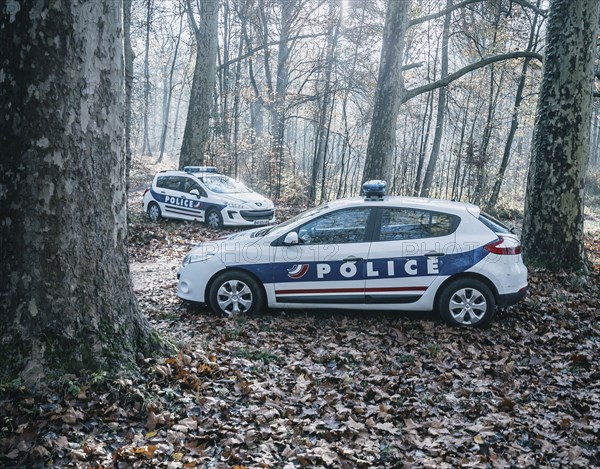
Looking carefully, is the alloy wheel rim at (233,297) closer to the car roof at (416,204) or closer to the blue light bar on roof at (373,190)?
the car roof at (416,204)

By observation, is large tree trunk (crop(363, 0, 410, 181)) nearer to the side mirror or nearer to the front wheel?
the side mirror

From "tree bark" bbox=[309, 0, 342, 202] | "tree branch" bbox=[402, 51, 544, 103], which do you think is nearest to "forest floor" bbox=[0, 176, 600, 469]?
"tree branch" bbox=[402, 51, 544, 103]

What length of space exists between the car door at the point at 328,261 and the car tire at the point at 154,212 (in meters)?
9.45

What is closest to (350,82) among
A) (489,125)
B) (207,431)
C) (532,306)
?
(489,125)

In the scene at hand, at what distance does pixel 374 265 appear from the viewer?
277 inches

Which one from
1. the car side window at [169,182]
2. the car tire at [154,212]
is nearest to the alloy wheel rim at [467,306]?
the car side window at [169,182]

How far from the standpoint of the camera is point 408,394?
5082mm

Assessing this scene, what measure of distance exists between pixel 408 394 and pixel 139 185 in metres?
24.8

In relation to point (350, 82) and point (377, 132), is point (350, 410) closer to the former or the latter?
point (377, 132)

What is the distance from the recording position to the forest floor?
12.1 feet

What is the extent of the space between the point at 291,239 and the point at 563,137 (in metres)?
5.67

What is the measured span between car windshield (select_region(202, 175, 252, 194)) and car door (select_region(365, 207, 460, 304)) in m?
9.03

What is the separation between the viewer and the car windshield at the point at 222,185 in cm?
1542

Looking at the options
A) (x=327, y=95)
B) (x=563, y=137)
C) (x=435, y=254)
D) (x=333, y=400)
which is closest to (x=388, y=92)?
(x=563, y=137)
